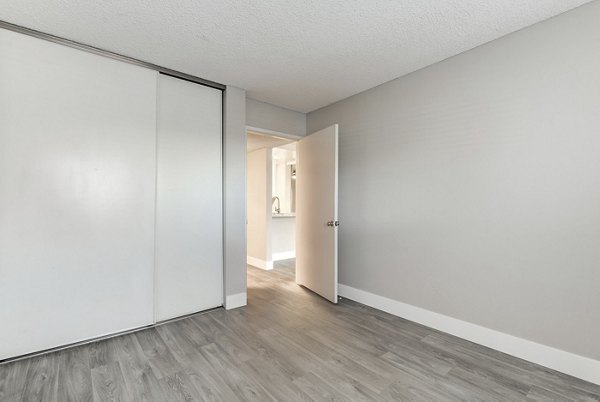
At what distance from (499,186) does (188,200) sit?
2828 mm

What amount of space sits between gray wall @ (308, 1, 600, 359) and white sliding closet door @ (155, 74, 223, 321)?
69.2 inches

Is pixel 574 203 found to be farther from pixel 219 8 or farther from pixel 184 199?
pixel 184 199

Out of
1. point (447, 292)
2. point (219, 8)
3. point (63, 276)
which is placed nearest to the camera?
point (219, 8)

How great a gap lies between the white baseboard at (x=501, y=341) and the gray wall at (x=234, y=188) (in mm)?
1567

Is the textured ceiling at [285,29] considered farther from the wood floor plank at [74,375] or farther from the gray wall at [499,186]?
the wood floor plank at [74,375]

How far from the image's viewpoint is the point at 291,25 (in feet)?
6.84

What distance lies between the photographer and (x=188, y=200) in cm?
292

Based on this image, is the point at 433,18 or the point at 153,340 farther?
the point at 153,340

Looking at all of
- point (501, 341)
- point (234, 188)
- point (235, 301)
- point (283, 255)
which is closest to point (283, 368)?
point (235, 301)

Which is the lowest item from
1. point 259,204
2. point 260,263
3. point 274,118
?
point 260,263

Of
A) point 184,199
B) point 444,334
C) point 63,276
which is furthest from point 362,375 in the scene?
point 63,276

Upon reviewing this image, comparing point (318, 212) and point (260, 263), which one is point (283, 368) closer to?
point (318, 212)

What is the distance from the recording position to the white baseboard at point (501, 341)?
1.88 meters

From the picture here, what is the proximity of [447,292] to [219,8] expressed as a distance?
2.93 metres
